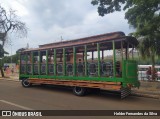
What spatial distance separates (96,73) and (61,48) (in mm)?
3135

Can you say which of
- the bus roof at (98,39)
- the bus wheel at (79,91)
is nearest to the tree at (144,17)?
the bus roof at (98,39)

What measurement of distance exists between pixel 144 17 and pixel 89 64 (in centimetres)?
504

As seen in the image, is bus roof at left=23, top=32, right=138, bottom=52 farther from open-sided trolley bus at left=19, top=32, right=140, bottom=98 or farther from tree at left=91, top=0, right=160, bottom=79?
tree at left=91, top=0, right=160, bottom=79

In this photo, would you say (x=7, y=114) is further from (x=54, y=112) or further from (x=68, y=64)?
(x=68, y=64)

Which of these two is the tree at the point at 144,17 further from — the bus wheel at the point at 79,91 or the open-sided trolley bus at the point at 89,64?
the bus wheel at the point at 79,91

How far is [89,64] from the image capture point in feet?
46.4

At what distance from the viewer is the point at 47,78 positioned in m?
16.5

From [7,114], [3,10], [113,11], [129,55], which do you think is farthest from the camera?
[3,10]

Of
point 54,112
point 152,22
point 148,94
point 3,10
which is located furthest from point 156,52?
point 3,10

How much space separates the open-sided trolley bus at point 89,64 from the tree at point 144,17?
103 inches

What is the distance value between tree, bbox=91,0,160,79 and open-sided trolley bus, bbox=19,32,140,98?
2629 millimetres

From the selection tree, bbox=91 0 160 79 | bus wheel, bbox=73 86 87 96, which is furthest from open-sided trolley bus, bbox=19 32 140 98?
tree, bbox=91 0 160 79

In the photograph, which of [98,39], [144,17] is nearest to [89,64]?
[98,39]

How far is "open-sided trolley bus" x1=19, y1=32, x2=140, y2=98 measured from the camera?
1288 centimetres
